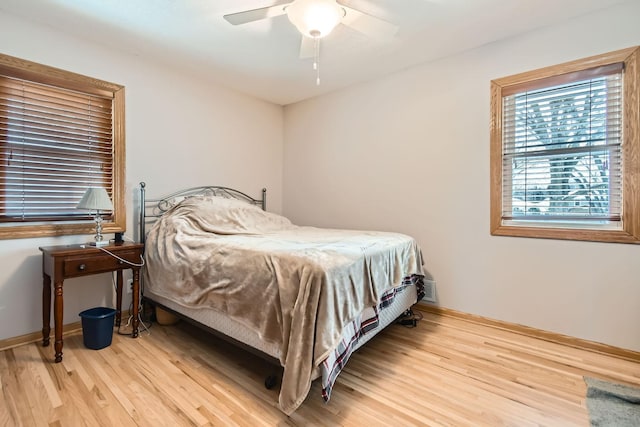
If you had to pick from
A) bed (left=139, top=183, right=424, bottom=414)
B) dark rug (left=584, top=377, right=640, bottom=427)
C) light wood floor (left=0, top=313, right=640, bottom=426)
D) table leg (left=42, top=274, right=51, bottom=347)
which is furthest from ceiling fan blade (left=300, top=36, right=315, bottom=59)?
dark rug (left=584, top=377, right=640, bottom=427)

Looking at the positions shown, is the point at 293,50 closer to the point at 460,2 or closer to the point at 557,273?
the point at 460,2

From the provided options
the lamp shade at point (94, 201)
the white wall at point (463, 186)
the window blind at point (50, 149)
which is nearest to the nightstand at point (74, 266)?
the lamp shade at point (94, 201)

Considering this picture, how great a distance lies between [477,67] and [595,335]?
2.34 meters

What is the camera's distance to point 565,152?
2387mm

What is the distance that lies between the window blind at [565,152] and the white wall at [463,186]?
0.63 ft

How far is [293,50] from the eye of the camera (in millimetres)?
2771

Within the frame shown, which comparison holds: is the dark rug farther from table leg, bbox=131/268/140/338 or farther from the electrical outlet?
table leg, bbox=131/268/140/338

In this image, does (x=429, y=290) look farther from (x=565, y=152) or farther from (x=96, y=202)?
(x=96, y=202)

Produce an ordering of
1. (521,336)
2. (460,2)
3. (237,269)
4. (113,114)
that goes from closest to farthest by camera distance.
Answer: (237,269) < (460,2) < (521,336) < (113,114)

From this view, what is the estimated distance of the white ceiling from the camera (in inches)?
84.9

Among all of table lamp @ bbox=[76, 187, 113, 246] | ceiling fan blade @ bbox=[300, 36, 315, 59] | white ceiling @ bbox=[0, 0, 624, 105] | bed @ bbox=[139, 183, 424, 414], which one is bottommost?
bed @ bbox=[139, 183, 424, 414]

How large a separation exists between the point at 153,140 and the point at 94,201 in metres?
0.92

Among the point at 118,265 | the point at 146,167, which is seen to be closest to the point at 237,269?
the point at 118,265

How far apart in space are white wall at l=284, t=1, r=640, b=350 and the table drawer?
7.05ft
